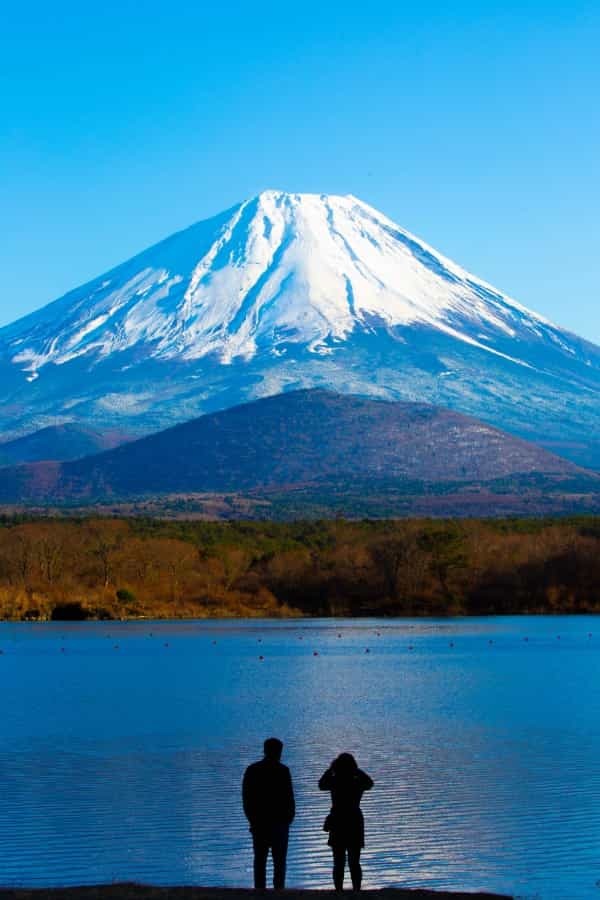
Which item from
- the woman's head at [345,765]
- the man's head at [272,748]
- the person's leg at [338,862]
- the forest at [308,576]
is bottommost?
the person's leg at [338,862]

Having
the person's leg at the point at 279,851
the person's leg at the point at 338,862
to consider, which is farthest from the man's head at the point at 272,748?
the person's leg at the point at 338,862

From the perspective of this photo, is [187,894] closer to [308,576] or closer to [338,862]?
[338,862]

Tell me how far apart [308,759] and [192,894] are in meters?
12.5

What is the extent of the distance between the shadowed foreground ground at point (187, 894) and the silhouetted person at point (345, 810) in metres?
0.30

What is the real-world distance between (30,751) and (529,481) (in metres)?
173

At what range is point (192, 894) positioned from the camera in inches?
612

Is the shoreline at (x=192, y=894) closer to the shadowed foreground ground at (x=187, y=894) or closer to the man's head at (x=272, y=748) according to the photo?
the shadowed foreground ground at (x=187, y=894)

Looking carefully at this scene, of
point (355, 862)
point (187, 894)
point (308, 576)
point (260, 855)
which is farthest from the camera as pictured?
point (308, 576)

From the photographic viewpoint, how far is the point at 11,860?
19.0m

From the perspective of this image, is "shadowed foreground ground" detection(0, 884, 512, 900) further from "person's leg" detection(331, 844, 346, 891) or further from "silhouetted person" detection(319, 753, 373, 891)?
"silhouetted person" detection(319, 753, 373, 891)

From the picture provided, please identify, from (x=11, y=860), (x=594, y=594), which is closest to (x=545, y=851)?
(x=11, y=860)

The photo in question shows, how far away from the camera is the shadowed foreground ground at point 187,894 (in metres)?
15.3

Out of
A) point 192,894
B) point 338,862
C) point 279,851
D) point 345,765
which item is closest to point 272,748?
point 345,765

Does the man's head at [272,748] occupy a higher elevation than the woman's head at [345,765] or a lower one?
higher
